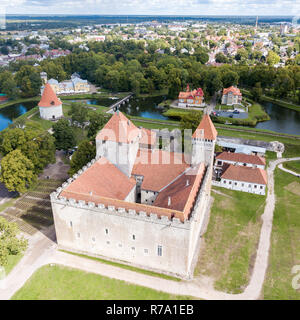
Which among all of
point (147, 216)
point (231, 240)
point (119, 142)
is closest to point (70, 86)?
point (119, 142)

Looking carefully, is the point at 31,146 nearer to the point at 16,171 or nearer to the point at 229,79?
the point at 16,171

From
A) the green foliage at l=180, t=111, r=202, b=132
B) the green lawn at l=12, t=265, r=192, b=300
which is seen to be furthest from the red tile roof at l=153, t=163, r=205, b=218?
the green foliage at l=180, t=111, r=202, b=132

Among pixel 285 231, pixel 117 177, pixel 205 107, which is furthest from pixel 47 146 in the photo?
pixel 205 107

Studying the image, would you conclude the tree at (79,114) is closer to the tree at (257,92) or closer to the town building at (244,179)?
the town building at (244,179)

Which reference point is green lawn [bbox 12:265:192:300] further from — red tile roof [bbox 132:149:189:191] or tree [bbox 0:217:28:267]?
red tile roof [bbox 132:149:189:191]

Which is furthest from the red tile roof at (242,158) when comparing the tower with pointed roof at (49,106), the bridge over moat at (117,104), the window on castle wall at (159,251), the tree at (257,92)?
the tree at (257,92)
